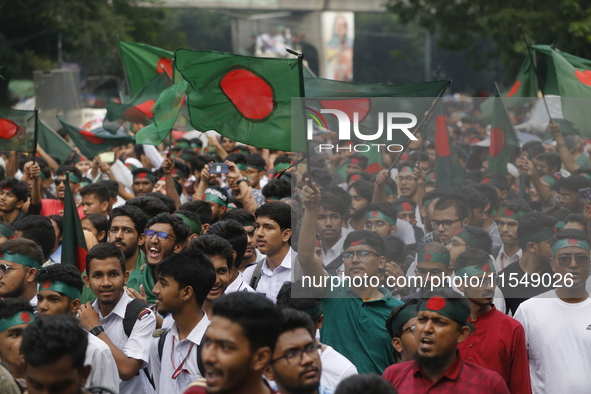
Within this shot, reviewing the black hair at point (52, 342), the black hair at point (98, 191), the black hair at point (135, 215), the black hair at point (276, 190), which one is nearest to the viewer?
the black hair at point (52, 342)

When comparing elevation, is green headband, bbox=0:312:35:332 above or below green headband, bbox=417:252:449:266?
above

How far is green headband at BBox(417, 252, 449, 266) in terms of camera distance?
18.2 ft

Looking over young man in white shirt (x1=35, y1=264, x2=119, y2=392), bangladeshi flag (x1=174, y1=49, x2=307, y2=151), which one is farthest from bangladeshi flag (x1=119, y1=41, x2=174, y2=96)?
young man in white shirt (x1=35, y1=264, x2=119, y2=392)

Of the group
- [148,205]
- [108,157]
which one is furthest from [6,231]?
[108,157]

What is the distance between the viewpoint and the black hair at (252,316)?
3514mm

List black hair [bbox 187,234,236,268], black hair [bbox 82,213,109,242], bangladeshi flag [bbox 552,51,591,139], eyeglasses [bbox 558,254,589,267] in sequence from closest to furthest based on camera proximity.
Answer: eyeglasses [bbox 558,254,589,267] < black hair [bbox 187,234,236,268] < bangladeshi flag [bbox 552,51,591,139] < black hair [bbox 82,213,109,242]

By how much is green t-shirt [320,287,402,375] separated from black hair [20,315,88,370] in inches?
79.8

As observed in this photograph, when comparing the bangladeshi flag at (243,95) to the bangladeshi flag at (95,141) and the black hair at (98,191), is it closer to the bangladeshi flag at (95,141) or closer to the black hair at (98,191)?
the black hair at (98,191)

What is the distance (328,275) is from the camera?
5527 mm

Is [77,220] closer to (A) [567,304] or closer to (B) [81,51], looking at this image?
(A) [567,304]

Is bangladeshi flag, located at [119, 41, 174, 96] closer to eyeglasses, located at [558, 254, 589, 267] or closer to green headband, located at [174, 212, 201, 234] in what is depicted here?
green headband, located at [174, 212, 201, 234]

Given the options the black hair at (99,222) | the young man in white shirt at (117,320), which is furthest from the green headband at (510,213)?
the black hair at (99,222)

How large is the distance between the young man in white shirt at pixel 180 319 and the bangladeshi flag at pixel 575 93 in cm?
380

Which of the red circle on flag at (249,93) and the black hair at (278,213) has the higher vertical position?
the red circle on flag at (249,93)
